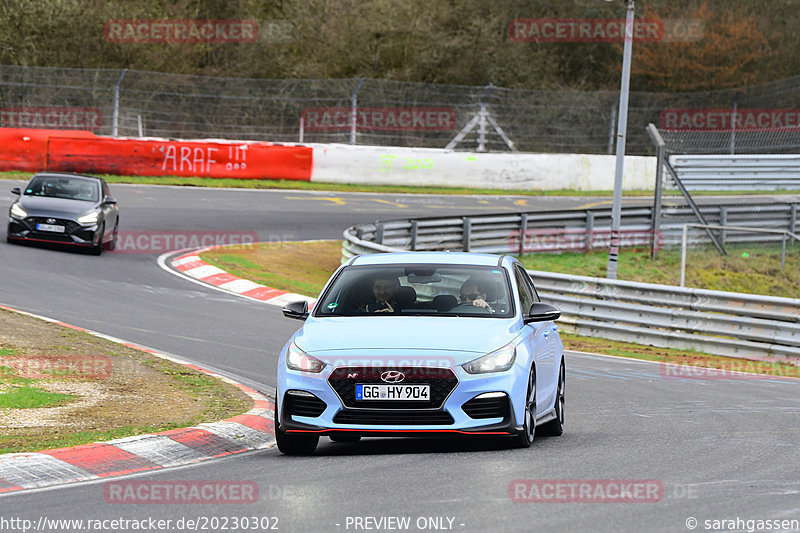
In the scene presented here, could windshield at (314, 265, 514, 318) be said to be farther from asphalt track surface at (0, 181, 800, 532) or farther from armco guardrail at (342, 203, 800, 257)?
armco guardrail at (342, 203, 800, 257)

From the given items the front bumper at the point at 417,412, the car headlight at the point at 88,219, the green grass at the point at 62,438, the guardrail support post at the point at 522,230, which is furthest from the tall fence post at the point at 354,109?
the front bumper at the point at 417,412

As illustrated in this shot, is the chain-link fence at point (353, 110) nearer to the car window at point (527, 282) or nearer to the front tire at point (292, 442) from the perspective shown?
the car window at point (527, 282)

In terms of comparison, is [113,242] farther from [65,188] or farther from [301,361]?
[301,361]

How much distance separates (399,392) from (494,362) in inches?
27.5

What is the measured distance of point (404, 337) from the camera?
8.31 meters

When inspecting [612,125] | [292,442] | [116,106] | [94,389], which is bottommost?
[94,389]

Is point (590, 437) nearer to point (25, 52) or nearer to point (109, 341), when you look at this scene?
point (109, 341)

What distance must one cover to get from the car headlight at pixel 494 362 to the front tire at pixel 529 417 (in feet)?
1.00

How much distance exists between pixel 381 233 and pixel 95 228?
578 centimetres

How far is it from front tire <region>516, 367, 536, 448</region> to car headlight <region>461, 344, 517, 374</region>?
304mm

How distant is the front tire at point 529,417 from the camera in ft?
27.8

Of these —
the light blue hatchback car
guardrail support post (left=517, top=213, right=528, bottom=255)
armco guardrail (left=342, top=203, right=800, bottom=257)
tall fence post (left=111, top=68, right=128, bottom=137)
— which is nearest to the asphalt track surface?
the light blue hatchback car

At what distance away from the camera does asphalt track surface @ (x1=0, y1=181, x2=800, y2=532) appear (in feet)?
20.7

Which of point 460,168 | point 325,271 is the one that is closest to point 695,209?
point 325,271
